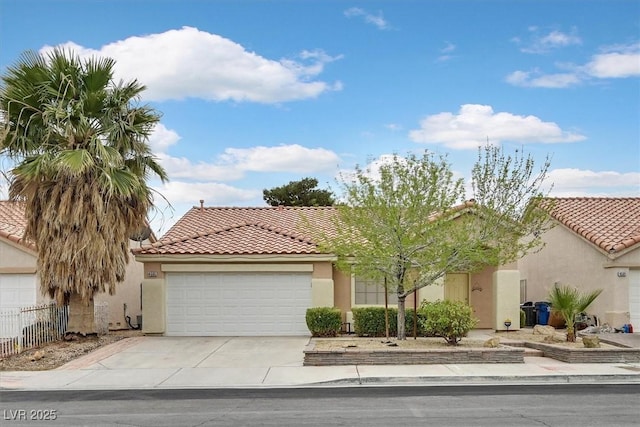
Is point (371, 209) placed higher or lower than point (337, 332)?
higher

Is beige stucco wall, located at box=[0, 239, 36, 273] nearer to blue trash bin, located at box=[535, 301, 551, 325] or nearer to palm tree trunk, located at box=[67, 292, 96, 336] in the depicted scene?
palm tree trunk, located at box=[67, 292, 96, 336]

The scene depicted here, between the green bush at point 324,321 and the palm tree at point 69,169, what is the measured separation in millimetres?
5870

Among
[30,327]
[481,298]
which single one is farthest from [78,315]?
[481,298]

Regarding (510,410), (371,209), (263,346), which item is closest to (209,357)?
(263,346)

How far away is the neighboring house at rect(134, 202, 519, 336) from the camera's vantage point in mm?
21000

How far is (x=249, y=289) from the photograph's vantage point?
21219 millimetres

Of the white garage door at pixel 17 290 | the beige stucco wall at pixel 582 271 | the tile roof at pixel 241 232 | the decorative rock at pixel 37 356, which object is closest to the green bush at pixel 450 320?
the tile roof at pixel 241 232

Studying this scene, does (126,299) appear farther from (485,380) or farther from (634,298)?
(634,298)

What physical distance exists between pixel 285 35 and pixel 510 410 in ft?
37.8

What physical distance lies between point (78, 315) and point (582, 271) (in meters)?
16.5

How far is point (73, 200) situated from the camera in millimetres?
18109

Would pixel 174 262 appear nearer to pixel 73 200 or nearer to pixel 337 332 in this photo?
pixel 73 200

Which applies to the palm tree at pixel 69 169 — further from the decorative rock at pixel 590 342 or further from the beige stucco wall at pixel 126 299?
the decorative rock at pixel 590 342

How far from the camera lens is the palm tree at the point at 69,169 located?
18.0 meters
